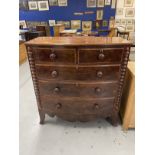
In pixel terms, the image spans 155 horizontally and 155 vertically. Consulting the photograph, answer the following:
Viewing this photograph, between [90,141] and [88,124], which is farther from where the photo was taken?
[88,124]

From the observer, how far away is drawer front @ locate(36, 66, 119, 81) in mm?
1348

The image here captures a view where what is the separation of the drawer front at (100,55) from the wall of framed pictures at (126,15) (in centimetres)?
466

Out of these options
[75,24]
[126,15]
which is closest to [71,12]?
[75,24]

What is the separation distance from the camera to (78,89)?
144 centimetres

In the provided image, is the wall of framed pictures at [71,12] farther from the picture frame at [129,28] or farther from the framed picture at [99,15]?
the picture frame at [129,28]

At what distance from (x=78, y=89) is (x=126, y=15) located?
515 cm

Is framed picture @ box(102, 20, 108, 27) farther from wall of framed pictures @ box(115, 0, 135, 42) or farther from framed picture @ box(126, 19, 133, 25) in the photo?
framed picture @ box(126, 19, 133, 25)

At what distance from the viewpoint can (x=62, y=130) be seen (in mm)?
1663

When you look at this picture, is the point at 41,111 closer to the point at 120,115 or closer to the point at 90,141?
the point at 90,141

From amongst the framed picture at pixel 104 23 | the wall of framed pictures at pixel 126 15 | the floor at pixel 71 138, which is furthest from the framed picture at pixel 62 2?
the floor at pixel 71 138
